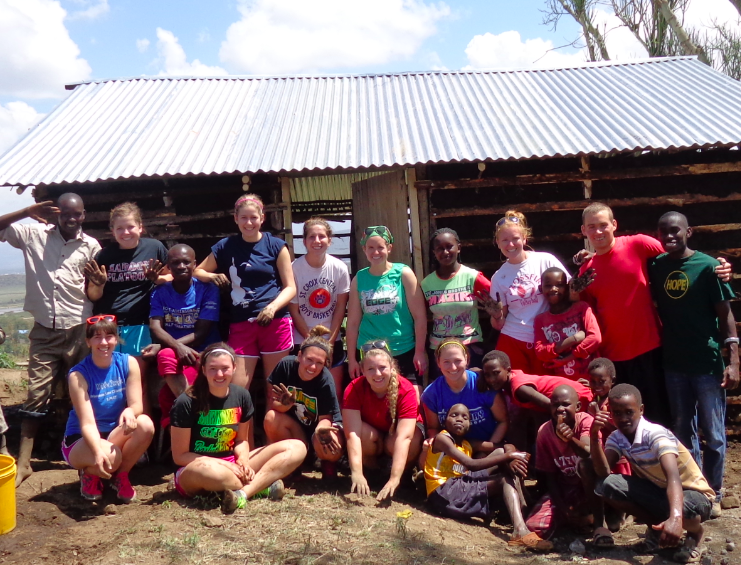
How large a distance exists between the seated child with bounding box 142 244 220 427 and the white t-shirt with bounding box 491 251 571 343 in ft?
7.13

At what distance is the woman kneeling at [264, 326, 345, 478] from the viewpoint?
4.50 m

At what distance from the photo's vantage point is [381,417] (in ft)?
14.9

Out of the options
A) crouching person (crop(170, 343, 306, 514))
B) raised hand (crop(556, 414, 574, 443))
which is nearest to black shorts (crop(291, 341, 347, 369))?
crouching person (crop(170, 343, 306, 514))

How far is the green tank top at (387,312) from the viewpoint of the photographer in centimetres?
484

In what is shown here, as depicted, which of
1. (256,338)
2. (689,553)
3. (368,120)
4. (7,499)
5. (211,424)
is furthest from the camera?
(368,120)

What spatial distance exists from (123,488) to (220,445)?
738 mm

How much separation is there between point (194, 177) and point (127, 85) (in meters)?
3.21

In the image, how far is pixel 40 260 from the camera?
496 centimetres

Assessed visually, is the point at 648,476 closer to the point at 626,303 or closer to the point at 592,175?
the point at 626,303

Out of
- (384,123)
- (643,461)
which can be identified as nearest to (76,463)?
(643,461)

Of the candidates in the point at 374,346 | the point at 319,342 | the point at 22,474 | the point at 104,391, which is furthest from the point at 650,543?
the point at 22,474

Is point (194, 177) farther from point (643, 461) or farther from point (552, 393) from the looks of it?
point (643, 461)

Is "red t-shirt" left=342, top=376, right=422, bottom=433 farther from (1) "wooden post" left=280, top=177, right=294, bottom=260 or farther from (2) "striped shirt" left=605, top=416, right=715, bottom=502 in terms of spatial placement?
(1) "wooden post" left=280, top=177, right=294, bottom=260

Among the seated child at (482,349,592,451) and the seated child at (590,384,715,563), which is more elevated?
the seated child at (482,349,592,451)
